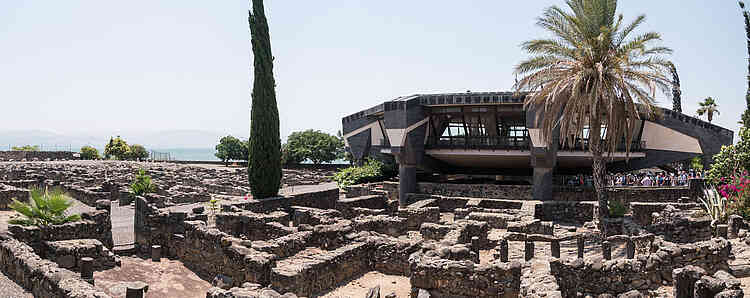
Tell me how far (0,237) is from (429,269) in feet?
38.6

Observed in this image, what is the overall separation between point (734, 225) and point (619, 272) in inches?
371

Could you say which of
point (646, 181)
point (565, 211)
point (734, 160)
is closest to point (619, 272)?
point (565, 211)

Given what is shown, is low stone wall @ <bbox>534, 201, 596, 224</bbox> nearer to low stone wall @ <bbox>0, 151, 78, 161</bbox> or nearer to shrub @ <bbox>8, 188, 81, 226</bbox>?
shrub @ <bbox>8, 188, 81, 226</bbox>

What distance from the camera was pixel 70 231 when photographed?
1512 cm

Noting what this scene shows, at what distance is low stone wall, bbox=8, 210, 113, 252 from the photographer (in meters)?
13.9

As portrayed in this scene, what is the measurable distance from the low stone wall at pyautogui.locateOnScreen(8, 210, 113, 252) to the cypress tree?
9.65 meters

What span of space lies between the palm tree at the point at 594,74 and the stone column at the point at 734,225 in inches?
199

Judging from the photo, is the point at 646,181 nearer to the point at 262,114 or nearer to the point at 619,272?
the point at 619,272

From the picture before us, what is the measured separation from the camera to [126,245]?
17344mm

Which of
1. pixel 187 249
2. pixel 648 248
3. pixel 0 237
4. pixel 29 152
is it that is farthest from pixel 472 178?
pixel 29 152

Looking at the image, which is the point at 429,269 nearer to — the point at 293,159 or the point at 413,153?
the point at 413,153

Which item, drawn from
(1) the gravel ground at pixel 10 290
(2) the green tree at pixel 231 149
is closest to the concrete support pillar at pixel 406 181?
(1) the gravel ground at pixel 10 290

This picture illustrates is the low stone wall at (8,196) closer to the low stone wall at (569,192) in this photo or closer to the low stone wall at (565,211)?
the low stone wall at (569,192)

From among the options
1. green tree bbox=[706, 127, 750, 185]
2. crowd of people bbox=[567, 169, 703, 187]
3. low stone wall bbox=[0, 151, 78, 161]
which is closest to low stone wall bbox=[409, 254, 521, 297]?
green tree bbox=[706, 127, 750, 185]
